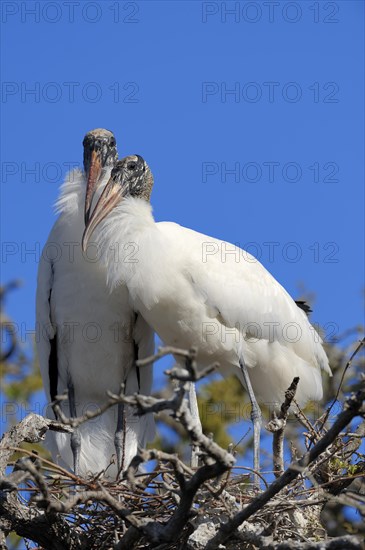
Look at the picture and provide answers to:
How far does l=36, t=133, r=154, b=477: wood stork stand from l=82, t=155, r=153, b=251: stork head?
0.21 feet

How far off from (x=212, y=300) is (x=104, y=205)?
2.68ft

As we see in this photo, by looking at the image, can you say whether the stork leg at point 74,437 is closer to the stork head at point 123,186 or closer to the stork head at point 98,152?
the stork head at point 123,186

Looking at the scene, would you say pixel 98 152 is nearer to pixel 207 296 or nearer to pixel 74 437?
pixel 207 296

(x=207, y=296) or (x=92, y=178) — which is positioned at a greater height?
(x=92, y=178)

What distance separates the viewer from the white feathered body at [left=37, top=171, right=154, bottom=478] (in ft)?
20.4

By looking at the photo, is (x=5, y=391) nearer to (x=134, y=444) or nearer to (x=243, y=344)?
(x=134, y=444)

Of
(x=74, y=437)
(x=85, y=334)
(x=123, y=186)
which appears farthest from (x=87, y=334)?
(x=123, y=186)

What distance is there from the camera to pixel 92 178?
6348 millimetres

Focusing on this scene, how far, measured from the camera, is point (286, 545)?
13.2ft

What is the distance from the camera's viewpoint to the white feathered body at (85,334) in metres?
6.23

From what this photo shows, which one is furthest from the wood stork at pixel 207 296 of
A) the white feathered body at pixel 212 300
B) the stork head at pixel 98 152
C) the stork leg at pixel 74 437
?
the stork leg at pixel 74 437

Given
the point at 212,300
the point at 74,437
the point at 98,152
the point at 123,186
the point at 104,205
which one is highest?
the point at 98,152

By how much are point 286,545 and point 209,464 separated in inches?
19.2

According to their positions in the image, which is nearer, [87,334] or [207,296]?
[207,296]
